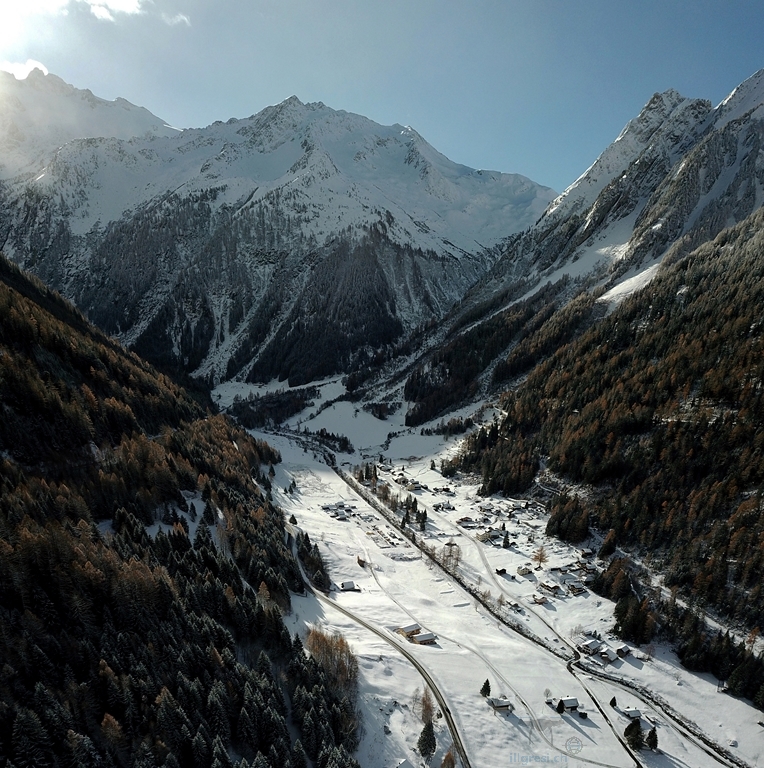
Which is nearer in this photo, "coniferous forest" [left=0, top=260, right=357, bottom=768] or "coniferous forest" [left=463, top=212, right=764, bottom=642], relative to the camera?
"coniferous forest" [left=0, top=260, right=357, bottom=768]

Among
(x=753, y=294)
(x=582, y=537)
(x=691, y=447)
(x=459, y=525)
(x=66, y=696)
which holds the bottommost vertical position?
(x=66, y=696)

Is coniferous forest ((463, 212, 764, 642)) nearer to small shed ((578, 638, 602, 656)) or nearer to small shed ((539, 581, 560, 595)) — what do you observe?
small shed ((539, 581, 560, 595))

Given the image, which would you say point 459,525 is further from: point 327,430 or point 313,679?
point 327,430

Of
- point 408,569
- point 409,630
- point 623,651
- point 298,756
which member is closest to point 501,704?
point 409,630

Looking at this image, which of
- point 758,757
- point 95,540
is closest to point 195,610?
point 95,540

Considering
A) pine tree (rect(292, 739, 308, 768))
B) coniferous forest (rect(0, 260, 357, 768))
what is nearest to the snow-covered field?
pine tree (rect(292, 739, 308, 768))

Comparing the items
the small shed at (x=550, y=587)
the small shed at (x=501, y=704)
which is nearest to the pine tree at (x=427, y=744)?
the small shed at (x=501, y=704)
